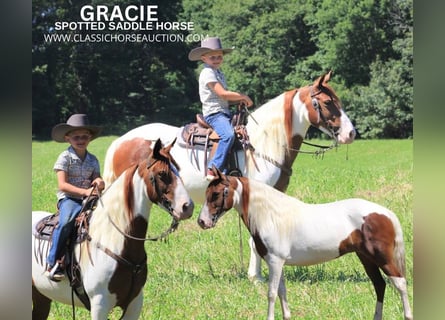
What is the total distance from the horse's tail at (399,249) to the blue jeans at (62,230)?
7.60 feet

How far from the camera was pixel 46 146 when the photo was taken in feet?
15.3

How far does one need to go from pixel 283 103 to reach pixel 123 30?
1443mm

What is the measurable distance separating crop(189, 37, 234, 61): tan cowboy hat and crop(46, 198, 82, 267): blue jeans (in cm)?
157

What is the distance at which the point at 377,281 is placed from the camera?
435 cm

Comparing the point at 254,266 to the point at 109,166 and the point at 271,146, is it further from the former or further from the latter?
the point at 109,166

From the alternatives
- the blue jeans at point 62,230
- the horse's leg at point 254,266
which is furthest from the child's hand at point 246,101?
the blue jeans at point 62,230

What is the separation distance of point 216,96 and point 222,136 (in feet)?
1.08

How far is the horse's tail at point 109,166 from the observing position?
464 centimetres

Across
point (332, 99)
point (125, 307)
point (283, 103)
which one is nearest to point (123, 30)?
point (283, 103)

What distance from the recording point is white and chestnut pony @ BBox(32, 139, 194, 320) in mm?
3570

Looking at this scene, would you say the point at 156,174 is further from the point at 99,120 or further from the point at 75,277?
the point at 99,120

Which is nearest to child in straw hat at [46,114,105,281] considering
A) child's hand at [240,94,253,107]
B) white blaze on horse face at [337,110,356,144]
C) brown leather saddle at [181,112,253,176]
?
brown leather saddle at [181,112,253,176]

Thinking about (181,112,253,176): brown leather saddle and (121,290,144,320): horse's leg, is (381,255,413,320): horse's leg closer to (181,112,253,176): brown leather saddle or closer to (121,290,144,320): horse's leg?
(181,112,253,176): brown leather saddle

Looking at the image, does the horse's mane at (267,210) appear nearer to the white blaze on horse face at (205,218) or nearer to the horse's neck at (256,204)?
the horse's neck at (256,204)
